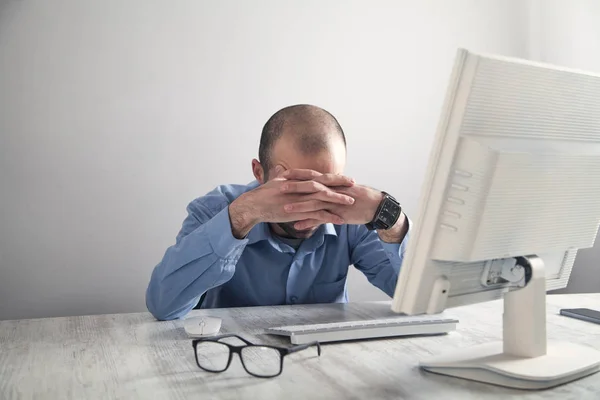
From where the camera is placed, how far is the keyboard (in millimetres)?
1134

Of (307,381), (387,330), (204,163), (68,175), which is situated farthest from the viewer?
(204,163)

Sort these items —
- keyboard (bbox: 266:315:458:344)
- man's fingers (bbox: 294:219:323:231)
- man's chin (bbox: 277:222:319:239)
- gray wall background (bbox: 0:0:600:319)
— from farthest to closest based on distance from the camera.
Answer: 1. gray wall background (bbox: 0:0:600:319)
2. man's chin (bbox: 277:222:319:239)
3. man's fingers (bbox: 294:219:323:231)
4. keyboard (bbox: 266:315:458:344)

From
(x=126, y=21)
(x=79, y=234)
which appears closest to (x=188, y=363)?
(x=79, y=234)

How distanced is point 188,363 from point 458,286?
449 mm

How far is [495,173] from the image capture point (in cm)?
84

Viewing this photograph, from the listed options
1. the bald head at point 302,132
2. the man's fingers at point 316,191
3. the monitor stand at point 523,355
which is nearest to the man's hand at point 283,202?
the man's fingers at point 316,191

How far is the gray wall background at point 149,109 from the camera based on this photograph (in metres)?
1.95

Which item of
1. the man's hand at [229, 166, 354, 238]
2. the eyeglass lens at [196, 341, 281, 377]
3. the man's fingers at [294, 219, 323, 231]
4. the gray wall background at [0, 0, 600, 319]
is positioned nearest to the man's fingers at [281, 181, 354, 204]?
the man's hand at [229, 166, 354, 238]

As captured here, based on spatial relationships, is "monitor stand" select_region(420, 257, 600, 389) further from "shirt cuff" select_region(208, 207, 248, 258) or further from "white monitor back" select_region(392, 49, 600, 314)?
"shirt cuff" select_region(208, 207, 248, 258)

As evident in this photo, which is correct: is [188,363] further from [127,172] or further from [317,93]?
[317,93]

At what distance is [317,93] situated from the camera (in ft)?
7.69

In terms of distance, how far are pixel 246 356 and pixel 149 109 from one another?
125 cm

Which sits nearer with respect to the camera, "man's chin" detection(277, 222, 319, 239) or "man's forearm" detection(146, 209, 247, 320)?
"man's forearm" detection(146, 209, 247, 320)

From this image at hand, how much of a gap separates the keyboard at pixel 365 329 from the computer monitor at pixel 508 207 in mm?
181
